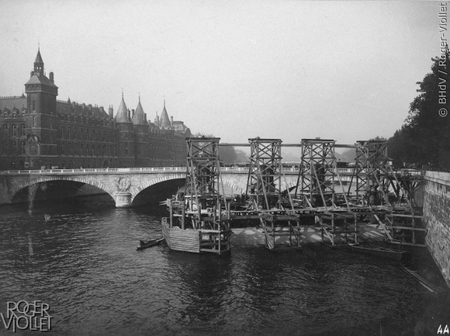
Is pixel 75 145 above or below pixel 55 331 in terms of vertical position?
above

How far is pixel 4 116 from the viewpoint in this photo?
256 ft

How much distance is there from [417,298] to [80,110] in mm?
90195

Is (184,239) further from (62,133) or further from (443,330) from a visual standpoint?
(62,133)

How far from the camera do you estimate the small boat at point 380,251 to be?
28.5 metres

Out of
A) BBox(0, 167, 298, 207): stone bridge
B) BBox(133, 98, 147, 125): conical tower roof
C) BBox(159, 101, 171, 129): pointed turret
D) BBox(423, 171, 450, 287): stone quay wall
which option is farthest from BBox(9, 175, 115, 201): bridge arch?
BBox(159, 101, 171, 129): pointed turret

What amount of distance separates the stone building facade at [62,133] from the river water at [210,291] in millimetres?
44785

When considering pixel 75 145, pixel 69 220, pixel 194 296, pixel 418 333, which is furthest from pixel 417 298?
pixel 75 145

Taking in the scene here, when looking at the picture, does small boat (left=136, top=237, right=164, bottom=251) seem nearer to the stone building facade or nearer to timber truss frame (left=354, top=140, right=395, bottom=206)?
timber truss frame (left=354, top=140, right=395, bottom=206)

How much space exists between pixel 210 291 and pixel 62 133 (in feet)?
231

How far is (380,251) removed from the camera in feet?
96.8

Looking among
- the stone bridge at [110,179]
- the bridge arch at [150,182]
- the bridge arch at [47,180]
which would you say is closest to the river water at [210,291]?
the bridge arch at [150,182]

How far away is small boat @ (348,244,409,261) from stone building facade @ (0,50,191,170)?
216 feet

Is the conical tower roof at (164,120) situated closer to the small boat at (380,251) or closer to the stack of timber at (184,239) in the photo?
the stack of timber at (184,239)

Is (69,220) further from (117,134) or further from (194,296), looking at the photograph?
(117,134)
